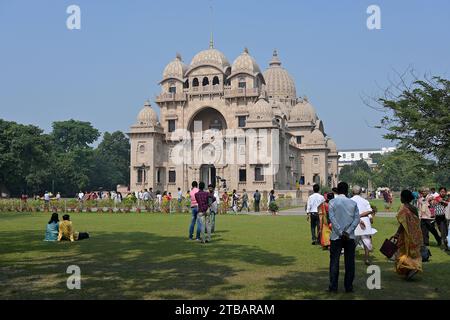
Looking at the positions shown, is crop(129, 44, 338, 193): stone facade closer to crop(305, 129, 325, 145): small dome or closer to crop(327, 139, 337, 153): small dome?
crop(305, 129, 325, 145): small dome

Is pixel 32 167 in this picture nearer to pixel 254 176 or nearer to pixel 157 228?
pixel 254 176

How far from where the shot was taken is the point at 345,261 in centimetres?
826

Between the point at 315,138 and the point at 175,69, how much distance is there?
2214 cm

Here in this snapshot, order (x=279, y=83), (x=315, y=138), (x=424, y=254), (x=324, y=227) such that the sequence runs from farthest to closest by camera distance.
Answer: (x=279, y=83) < (x=315, y=138) < (x=324, y=227) < (x=424, y=254)

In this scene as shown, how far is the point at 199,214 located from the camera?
1460 cm

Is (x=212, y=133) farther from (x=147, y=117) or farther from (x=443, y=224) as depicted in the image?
(x=443, y=224)

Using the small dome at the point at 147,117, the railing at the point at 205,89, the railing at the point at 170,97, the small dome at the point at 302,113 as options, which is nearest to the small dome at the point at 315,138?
A: the small dome at the point at 302,113

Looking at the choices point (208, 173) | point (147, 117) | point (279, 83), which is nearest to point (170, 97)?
point (147, 117)

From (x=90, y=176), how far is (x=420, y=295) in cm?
7557

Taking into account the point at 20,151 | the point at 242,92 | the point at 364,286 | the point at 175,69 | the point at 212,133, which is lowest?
the point at 364,286

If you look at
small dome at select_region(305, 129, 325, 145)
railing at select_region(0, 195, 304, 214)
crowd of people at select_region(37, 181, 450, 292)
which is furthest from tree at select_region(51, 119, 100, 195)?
crowd of people at select_region(37, 181, 450, 292)

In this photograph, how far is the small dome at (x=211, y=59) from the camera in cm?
5653

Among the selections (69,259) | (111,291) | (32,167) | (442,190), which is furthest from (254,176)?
(111,291)

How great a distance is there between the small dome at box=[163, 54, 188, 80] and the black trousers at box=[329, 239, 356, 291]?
2024 inches
